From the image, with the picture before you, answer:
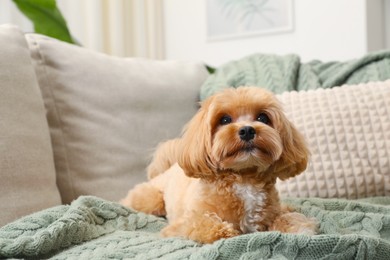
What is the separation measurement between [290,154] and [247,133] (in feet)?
0.42

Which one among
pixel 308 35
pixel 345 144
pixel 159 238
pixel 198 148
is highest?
pixel 308 35

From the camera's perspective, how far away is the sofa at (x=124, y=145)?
3.89 feet

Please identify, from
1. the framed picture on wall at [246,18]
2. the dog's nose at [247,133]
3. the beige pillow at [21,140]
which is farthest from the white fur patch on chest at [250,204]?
the framed picture on wall at [246,18]

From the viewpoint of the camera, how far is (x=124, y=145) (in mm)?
1895

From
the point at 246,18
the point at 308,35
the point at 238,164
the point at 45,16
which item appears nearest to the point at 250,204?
the point at 238,164

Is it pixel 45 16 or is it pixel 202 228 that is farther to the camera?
pixel 45 16

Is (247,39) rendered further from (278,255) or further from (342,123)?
(278,255)

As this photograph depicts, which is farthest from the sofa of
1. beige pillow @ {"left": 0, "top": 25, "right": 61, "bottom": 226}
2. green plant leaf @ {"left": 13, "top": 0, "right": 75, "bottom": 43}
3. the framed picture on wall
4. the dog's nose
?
the framed picture on wall

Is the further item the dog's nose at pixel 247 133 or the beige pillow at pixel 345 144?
the beige pillow at pixel 345 144

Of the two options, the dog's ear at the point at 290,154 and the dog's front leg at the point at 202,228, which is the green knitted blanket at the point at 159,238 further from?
the dog's ear at the point at 290,154

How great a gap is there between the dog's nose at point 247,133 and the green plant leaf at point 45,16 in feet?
4.41

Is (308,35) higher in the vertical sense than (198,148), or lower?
higher

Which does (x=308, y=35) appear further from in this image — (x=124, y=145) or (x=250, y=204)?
(x=250, y=204)

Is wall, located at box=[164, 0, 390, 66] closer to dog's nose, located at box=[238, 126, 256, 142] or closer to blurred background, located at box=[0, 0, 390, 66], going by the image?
blurred background, located at box=[0, 0, 390, 66]
